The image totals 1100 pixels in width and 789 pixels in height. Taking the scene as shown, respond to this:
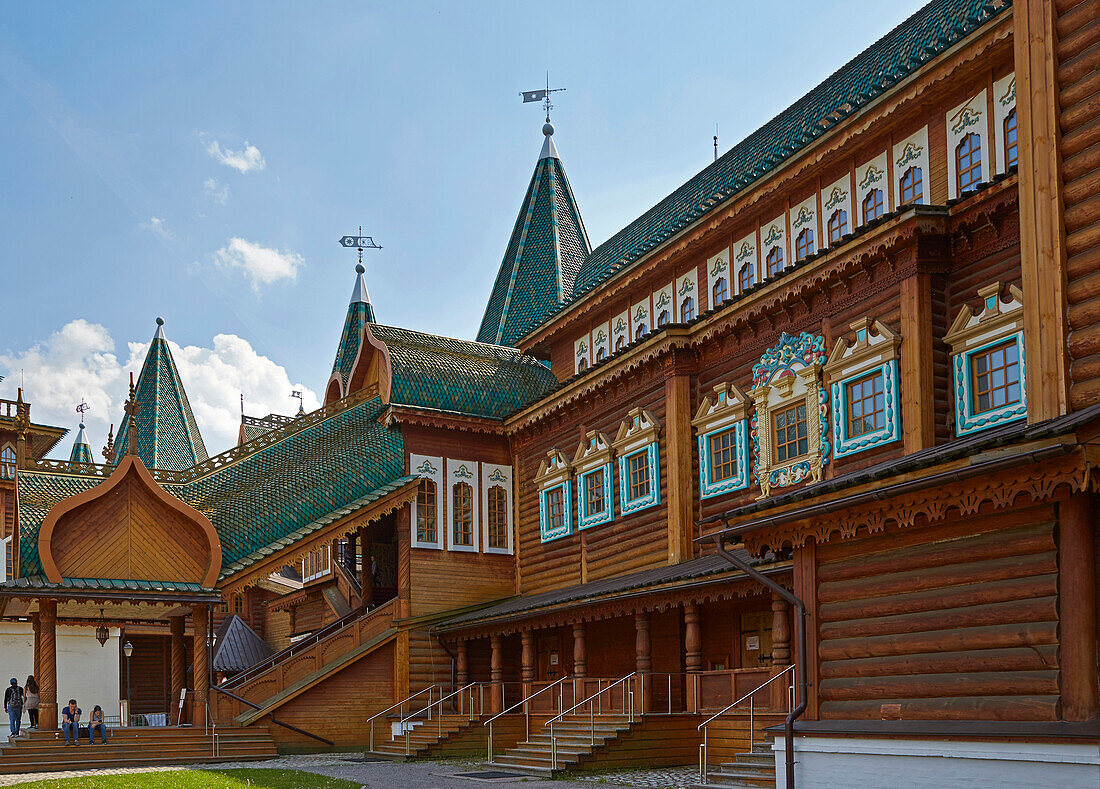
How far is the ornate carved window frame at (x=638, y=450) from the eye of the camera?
22906 mm

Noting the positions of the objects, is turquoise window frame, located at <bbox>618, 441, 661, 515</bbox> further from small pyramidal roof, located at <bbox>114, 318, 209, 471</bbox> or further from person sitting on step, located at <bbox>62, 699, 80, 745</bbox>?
small pyramidal roof, located at <bbox>114, 318, 209, 471</bbox>

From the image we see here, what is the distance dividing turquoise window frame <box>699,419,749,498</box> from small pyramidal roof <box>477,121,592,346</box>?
1134cm

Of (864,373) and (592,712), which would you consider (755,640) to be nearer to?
(592,712)

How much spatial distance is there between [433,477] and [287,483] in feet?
11.3

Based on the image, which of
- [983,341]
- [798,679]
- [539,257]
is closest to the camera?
[798,679]

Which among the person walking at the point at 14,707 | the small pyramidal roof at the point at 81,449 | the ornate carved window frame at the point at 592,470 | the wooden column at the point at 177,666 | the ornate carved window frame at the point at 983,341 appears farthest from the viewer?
the small pyramidal roof at the point at 81,449

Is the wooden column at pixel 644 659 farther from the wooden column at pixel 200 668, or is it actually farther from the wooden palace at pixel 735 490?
the wooden column at pixel 200 668

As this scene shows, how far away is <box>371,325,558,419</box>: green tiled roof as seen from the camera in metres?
28.8

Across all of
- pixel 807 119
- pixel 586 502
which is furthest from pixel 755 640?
pixel 807 119

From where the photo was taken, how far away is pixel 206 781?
1838 cm

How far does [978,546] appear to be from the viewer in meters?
10.4

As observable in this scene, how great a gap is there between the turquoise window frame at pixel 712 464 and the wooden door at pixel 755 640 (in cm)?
223

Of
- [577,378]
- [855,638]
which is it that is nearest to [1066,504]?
[855,638]

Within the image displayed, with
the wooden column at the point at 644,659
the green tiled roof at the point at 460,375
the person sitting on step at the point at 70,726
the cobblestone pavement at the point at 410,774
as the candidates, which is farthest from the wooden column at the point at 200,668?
the wooden column at the point at 644,659
